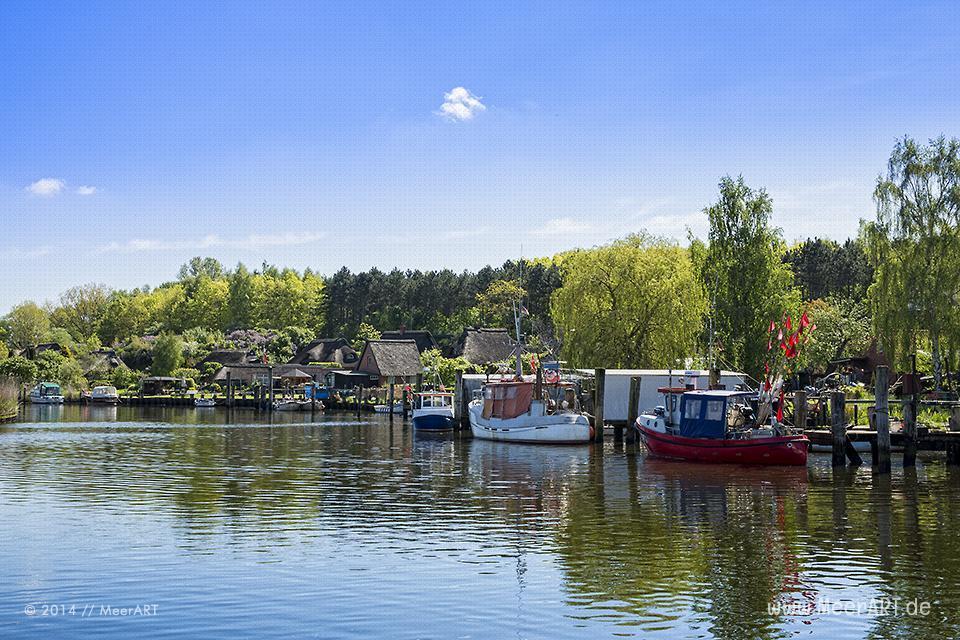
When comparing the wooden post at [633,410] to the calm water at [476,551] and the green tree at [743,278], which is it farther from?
the green tree at [743,278]

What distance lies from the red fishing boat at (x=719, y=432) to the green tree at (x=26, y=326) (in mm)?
153338

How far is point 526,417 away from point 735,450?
1715 centimetres

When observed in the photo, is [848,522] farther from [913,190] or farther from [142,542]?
[913,190]

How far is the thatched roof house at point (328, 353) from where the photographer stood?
145 meters

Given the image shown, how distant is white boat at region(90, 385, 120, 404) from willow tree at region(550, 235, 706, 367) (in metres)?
82.2

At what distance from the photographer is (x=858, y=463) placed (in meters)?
43.0

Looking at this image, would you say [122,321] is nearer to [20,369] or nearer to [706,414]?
[20,369]

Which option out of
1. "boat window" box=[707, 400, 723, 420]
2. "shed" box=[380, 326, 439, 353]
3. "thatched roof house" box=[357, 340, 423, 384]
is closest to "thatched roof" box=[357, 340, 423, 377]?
"thatched roof house" box=[357, 340, 423, 384]

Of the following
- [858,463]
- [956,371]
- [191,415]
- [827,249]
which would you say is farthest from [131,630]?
[827,249]

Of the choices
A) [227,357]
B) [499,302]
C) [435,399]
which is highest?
[499,302]

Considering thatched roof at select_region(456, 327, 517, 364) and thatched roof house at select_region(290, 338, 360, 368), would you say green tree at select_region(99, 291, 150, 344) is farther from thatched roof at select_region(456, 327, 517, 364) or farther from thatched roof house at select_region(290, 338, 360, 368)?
thatched roof at select_region(456, 327, 517, 364)

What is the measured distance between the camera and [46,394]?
131625mm

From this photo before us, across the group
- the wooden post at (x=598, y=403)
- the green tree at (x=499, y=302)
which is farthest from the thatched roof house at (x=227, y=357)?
the wooden post at (x=598, y=403)

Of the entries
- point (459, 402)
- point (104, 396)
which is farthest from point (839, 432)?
point (104, 396)
